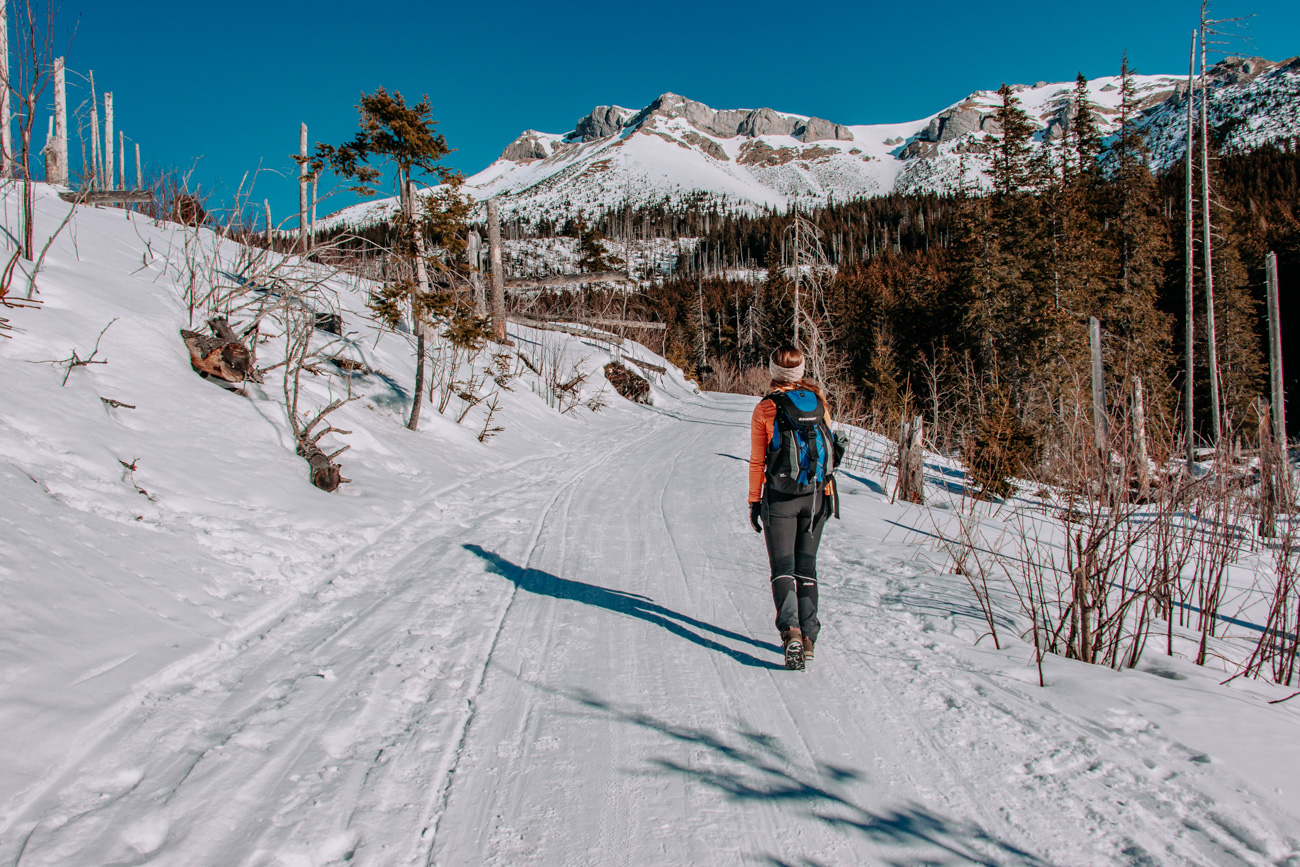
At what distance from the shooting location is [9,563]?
3.13 meters

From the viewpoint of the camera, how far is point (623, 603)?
4402 mm

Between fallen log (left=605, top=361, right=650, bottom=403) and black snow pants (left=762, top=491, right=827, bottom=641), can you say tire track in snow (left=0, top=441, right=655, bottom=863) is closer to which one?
black snow pants (left=762, top=491, right=827, bottom=641)

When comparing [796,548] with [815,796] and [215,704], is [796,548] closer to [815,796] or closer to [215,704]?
[815,796]

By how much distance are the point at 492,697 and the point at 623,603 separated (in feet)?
4.96

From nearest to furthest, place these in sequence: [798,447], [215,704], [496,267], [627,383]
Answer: [215,704]
[798,447]
[496,267]
[627,383]

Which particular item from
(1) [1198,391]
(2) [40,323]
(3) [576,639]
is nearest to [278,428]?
(2) [40,323]

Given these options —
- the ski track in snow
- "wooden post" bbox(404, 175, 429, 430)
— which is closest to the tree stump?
the ski track in snow

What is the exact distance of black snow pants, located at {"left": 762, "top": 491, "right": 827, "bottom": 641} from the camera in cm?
347

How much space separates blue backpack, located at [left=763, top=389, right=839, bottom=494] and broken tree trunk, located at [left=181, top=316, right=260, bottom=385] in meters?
6.81

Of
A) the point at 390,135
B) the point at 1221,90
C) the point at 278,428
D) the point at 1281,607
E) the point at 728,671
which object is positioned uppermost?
the point at 1221,90

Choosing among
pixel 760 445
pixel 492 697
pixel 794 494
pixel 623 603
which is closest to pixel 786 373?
pixel 760 445

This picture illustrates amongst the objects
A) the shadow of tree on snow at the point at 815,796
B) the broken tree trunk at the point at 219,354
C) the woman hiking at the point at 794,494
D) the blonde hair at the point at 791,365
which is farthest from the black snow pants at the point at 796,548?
the broken tree trunk at the point at 219,354

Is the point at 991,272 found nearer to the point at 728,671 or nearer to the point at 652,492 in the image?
the point at 652,492

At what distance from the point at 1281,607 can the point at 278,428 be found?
8547mm
